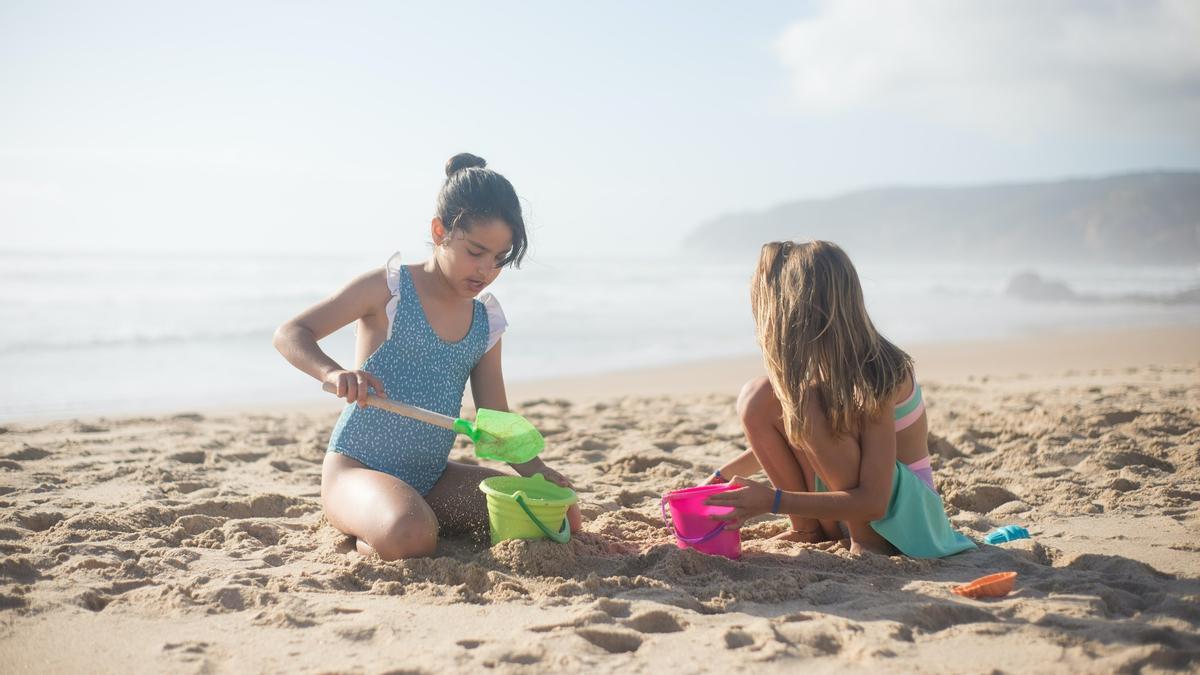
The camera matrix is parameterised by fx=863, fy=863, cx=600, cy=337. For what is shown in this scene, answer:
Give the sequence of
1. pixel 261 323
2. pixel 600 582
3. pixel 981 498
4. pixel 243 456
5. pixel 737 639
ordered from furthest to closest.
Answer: pixel 261 323 < pixel 243 456 < pixel 981 498 < pixel 600 582 < pixel 737 639

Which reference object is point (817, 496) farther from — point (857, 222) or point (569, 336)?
point (857, 222)

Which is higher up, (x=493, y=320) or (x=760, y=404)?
(x=493, y=320)

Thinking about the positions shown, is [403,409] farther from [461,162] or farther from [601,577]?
[461,162]

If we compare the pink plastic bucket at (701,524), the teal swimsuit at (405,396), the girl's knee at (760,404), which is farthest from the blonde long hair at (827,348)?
the teal swimsuit at (405,396)

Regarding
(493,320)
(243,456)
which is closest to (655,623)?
(493,320)

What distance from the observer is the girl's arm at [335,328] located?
259 centimetres

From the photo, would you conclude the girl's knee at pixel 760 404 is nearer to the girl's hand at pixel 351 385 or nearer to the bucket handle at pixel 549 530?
the bucket handle at pixel 549 530

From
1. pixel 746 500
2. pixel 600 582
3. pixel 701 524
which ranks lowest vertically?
pixel 600 582

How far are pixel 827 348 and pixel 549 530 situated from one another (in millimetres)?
1025

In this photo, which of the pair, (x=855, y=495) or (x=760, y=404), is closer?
(x=855, y=495)

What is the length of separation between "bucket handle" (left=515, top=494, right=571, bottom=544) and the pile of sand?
0.10 ft

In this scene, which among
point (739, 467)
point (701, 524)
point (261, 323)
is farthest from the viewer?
point (261, 323)

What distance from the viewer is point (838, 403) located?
259 centimetres

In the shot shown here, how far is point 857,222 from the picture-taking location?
71125mm
